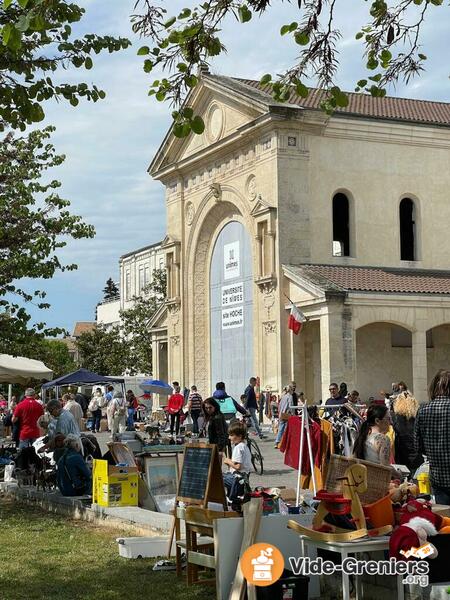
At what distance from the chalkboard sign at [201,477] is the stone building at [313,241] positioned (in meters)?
24.6

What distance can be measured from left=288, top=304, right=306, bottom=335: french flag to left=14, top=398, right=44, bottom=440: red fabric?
1744cm

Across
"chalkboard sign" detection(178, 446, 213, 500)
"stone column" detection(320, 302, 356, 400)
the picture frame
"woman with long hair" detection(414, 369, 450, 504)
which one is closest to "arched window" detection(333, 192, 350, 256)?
"stone column" detection(320, 302, 356, 400)

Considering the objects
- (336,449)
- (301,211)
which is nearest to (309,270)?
(301,211)

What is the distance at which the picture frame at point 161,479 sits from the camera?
47.3ft

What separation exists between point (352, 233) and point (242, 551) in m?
33.4

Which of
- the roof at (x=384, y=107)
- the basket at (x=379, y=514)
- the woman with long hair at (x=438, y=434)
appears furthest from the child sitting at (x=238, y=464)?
the roof at (x=384, y=107)

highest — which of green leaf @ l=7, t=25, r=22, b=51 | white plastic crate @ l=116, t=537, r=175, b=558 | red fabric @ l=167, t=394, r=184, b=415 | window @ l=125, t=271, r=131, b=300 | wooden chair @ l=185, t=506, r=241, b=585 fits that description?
window @ l=125, t=271, r=131, b=300

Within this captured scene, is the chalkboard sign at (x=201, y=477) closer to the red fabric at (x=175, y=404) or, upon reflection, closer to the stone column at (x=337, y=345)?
the red fabric at (x=175, y=404)

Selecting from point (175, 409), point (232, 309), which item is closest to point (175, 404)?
point (175, 409)

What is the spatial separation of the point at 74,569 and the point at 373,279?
92.8ft

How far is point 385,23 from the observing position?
34.7 feet

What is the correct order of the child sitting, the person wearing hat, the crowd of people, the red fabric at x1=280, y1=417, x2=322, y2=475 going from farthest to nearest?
the person wearing hat, the red fabric at x1=280, y1=417, x2=322, y2=475, the child sitting, the crowd of people

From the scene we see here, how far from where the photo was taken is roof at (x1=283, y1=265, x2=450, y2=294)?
36.0m

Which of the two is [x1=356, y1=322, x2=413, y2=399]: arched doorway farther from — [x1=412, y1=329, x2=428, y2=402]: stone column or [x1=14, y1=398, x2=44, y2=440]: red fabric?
[x1=14, y1=398, x2=44, y2=440]: red fabric
